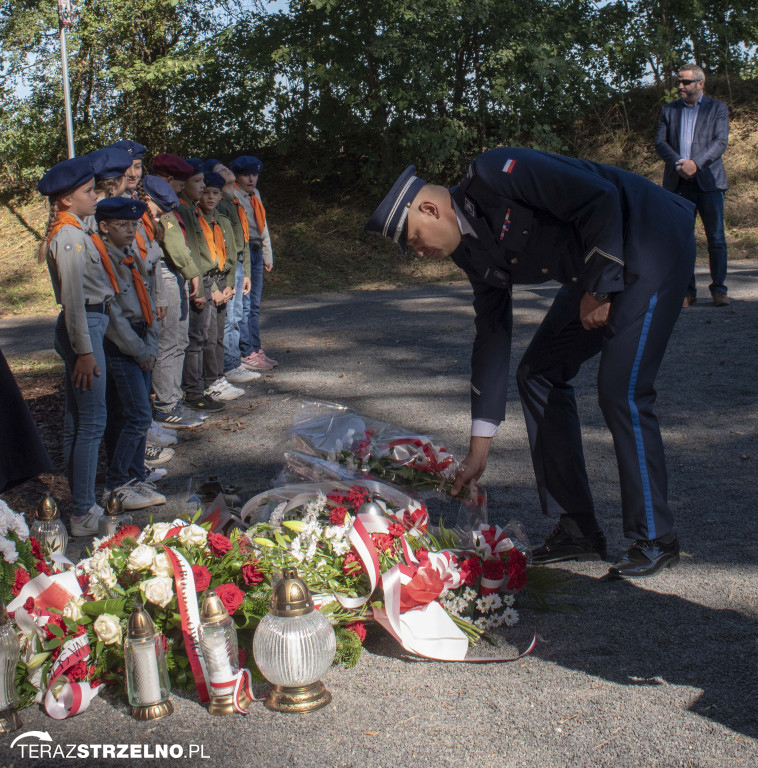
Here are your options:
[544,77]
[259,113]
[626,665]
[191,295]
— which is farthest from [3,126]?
[626,665]

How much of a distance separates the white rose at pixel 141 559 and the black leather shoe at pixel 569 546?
1735mm

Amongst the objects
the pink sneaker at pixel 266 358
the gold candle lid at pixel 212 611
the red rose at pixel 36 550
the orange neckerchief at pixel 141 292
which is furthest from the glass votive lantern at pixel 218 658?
the pink sneaker at pixel 266 358

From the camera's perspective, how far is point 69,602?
303cm

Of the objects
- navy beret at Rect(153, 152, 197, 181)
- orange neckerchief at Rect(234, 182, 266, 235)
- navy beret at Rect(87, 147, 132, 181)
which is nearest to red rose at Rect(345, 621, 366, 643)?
navy beret at Rect(87, 147, 132, 181)

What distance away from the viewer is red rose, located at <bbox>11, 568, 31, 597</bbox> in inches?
123

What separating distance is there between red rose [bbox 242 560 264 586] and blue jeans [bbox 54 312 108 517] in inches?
72.2

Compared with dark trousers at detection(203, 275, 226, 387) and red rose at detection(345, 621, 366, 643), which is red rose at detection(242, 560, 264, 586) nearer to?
red rose at detection(345, 621, 366, 643)

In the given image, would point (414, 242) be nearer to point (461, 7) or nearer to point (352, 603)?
point (352, 603)

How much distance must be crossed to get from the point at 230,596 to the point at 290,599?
0.37 metres

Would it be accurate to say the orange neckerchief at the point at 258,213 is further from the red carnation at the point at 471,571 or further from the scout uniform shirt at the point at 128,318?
the red carnation at the point at 471,571

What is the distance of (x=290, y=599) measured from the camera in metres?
2.76

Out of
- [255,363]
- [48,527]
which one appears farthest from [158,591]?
[255,363]

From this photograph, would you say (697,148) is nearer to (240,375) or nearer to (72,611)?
(240,375)

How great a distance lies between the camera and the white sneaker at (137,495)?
498cm
